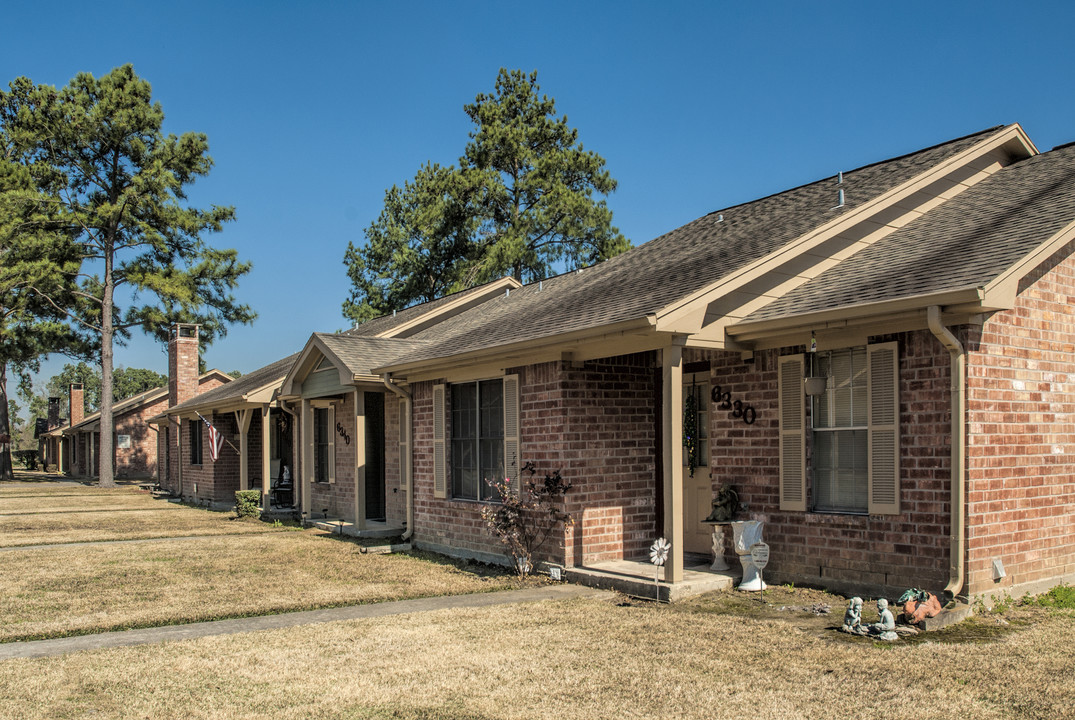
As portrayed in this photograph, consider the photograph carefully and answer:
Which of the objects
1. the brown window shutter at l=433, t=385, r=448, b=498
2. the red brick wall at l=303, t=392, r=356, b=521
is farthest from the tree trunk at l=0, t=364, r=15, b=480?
the brown window shutter at l=433, t=385, r=448, b=498

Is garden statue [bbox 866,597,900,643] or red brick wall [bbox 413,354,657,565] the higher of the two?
red brick wall [bbox 413,354,657,565]

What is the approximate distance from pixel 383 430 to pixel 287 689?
36.1ft

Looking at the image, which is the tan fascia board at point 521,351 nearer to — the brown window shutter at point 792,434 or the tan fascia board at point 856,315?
the tan fascia board at point 856,315

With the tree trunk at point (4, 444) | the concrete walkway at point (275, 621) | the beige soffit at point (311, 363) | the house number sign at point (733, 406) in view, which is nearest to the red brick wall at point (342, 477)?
the beige soffit at point (311, 363)

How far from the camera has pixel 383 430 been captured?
16703mm

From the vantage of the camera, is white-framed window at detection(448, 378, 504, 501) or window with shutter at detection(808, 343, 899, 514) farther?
white-framed window at detection(448, 378, 504, 501)

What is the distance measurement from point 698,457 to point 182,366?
2456 centimetres

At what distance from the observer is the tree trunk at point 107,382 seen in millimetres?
34438

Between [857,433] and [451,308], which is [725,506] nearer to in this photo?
[857,433]

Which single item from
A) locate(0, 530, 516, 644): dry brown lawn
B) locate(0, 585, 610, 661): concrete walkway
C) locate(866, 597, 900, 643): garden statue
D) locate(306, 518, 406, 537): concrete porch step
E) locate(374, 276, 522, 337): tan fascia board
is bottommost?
locate(306, 518, 406, 537): concrete porch step

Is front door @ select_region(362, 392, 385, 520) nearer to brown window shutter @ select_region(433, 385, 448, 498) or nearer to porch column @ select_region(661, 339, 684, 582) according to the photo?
brown window shutter @ select_region(433, 385, 448, 498)

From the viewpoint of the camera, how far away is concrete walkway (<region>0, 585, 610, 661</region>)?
7.23 m

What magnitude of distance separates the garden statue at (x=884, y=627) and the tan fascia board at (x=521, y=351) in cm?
312

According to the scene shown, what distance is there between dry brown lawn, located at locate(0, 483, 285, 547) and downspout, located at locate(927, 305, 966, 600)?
12.8 metres
